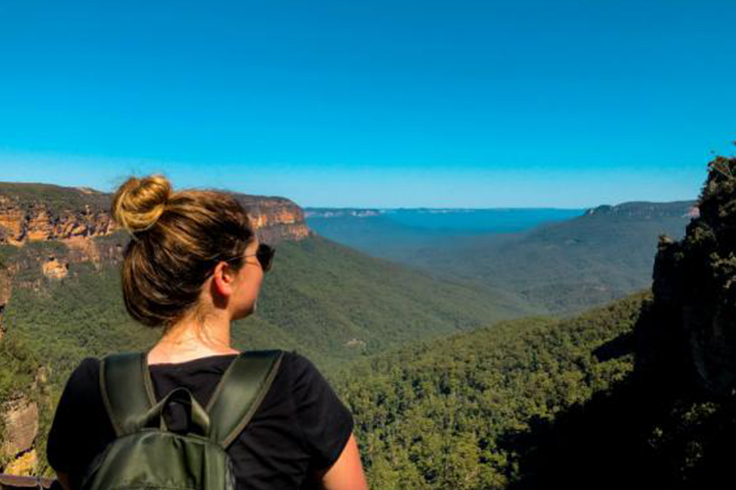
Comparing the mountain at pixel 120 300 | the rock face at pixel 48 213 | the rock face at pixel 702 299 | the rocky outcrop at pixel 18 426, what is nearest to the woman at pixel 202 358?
the mountain at pixel 120 300

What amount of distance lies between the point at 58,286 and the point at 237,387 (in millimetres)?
82676

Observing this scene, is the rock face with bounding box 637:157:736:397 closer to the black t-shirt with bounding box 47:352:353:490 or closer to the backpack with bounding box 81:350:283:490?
the black t-shirt with bounding box 47:352:353:490

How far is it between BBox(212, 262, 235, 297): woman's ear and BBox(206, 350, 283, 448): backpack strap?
39 cm

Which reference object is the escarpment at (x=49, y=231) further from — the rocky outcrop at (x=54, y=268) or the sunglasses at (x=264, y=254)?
the sunglasses at (x=264, y=254)

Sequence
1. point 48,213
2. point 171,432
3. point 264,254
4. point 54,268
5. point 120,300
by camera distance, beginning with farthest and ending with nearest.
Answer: point 120,300
point 48,213
point 54,268
point 264,254
point 171,432

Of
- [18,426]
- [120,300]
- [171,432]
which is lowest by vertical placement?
[120,300]

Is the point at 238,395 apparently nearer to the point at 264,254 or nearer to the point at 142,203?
the point at 264,254

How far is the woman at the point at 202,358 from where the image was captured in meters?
2.01

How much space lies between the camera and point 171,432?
72.5 inches

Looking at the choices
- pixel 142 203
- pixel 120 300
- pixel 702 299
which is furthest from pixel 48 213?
pixel 142 203

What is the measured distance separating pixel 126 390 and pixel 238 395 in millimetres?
441

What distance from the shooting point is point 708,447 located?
1717cm

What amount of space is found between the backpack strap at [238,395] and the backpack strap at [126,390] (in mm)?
261

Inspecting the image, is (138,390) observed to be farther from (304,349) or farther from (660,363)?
(304,349)
